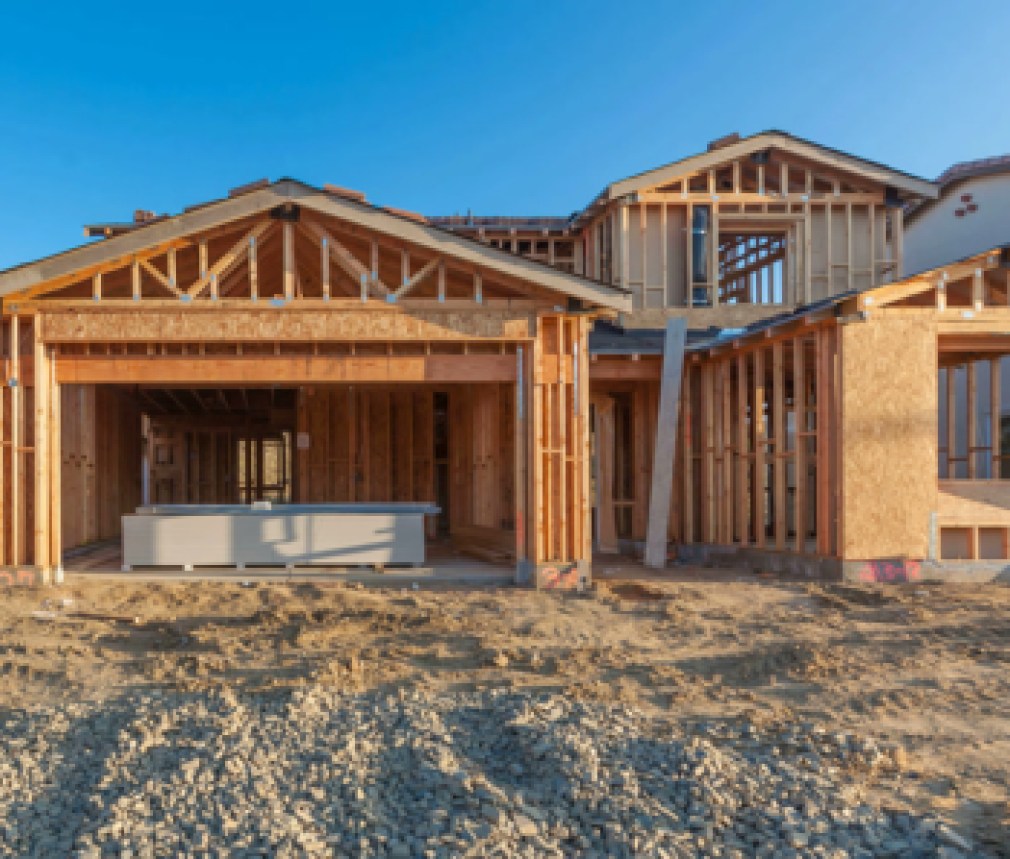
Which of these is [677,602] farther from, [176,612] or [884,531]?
[176,612]

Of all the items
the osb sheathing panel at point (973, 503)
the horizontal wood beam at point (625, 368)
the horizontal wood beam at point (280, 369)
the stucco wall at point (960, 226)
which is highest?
the stucco wall at point (960, 226)

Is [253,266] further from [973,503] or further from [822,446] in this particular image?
[973,503]

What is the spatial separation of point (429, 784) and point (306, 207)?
792cm

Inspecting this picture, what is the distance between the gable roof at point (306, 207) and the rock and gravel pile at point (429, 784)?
6.05m

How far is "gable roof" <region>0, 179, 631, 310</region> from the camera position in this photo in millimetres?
9305

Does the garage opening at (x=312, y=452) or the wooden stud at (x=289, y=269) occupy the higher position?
Answer: the wooden stud at (x=289, y=269)

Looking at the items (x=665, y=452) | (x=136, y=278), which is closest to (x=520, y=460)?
(x=665, y=452)

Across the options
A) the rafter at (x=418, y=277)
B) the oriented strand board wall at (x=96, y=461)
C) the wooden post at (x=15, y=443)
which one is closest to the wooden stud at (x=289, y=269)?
the rafter at (x=418, y=277)

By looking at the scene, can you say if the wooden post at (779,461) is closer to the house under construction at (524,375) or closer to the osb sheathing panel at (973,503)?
the house under construction at (524,375)

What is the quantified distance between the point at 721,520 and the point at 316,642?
8.14 metres

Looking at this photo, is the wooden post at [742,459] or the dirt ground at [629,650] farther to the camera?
the wooden post at [742,459]

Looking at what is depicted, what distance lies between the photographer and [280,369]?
10031 millimetres

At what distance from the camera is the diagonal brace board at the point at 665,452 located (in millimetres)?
12418

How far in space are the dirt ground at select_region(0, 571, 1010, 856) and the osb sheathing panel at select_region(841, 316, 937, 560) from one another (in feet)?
2.71
